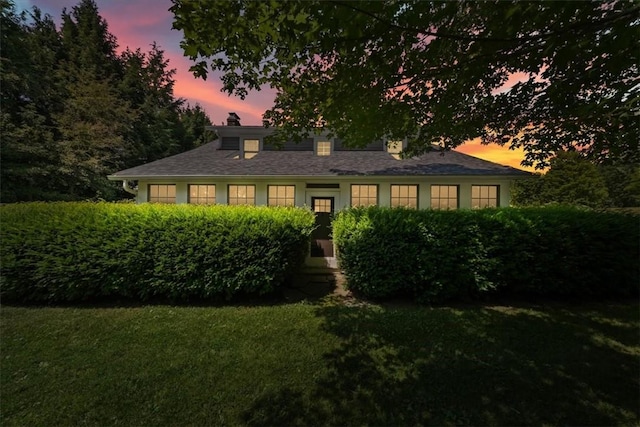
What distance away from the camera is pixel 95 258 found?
5.52 m

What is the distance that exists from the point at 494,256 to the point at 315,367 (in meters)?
4.67

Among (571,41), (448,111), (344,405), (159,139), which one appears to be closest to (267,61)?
(448,111)

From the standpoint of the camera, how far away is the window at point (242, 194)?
10.9 meters

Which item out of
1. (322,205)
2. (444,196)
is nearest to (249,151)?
(322,205)

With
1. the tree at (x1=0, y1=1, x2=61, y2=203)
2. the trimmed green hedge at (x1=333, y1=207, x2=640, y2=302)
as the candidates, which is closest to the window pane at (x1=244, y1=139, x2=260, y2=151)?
the trimmed green hedge at (x1=333, y1=207, x2=640, y2=302)

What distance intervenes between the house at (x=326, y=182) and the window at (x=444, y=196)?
11 mm

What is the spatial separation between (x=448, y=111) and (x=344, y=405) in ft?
13.0

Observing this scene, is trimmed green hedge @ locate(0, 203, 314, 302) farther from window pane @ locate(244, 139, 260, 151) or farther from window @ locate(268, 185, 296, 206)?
window pane @ locate(244, 139, 260, 151)

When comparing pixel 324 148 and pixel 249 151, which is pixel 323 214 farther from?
pixel 249 151

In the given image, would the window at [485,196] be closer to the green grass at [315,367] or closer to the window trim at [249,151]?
the green grass at [315,367]

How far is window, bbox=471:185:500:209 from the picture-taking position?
10188 millimetres

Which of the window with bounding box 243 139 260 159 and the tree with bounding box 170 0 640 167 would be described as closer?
the tree with bounding box 170 0 640 167

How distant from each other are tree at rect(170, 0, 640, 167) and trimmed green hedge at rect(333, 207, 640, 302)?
78.1 inches

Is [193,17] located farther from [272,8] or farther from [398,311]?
[398,311]
